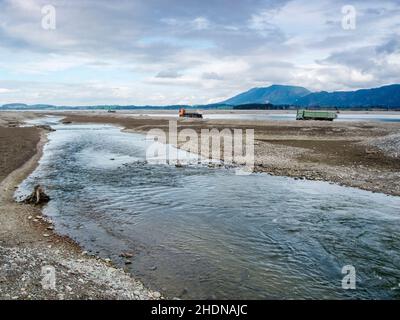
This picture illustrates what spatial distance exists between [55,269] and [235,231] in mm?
7459

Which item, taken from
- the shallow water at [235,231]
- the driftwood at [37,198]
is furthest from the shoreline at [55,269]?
the driftwood at [37,198]

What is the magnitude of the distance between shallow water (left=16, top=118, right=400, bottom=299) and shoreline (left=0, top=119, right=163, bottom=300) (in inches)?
27.1

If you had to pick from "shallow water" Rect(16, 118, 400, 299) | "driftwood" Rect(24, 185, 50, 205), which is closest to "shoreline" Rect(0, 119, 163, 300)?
"shallow water" Rect(16, 118, 400, 299)

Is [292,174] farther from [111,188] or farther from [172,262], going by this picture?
[172,262]

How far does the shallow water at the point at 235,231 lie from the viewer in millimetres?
10703

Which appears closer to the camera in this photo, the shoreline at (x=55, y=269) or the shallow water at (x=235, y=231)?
the shoreline at (x=55, y=269)

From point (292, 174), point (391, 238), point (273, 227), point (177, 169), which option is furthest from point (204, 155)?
point (391, 238)

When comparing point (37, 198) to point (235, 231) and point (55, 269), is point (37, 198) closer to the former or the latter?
point (55, 269)

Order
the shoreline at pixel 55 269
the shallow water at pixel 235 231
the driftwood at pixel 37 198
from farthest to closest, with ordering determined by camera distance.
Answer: the driftwood at pixel 37 198
the shallow water at pixel 235 231
the shoreline at pixel 55 269

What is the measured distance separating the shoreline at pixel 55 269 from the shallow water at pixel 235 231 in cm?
69

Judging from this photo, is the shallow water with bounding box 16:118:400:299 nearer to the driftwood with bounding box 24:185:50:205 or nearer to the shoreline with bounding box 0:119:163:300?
the driftwood with bounding box 24:185:50:205

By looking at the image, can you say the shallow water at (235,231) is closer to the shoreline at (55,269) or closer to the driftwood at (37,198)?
the driftwood at (37,198)

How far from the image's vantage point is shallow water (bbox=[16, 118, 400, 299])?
10703 millimetres

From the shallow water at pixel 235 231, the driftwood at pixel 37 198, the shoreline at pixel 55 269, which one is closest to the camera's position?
the shoreline at pixel 55 269
